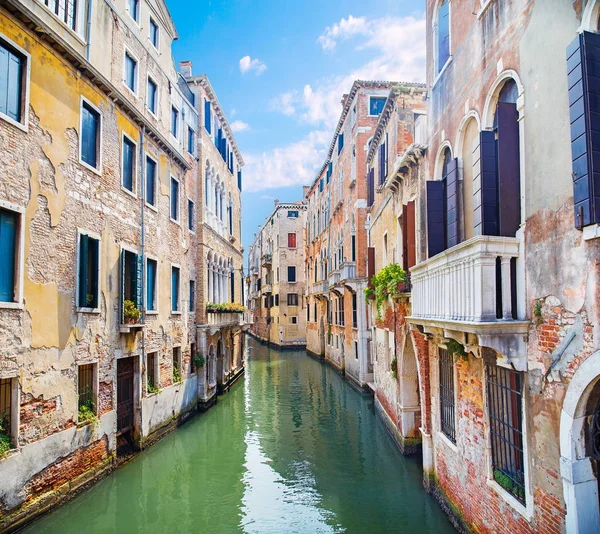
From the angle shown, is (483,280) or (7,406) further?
(7,406)

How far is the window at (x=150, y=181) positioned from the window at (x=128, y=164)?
0.96 m

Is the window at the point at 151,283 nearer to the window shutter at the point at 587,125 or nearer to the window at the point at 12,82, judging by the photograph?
the window at the point at 12,82

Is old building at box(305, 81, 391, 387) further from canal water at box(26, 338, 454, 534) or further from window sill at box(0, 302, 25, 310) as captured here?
window sill at box(0, 302, 25, 310)

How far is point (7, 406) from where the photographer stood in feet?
23.9

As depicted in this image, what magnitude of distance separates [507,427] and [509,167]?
306 cm

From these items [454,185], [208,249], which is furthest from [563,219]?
[208,249]

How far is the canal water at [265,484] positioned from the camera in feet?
26.7

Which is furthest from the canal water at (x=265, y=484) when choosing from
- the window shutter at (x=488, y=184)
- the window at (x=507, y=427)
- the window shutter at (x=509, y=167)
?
the window shutter at (x=509, y=167)

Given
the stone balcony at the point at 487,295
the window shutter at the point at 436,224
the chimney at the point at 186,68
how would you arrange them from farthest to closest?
1. the chimney at the point at 186,68
2. the window shutter at the point at 436,224
3. the stone balcony at the point at 487,295

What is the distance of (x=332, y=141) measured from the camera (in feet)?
93.9

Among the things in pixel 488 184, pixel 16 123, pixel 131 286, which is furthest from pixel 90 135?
pixel 488 184

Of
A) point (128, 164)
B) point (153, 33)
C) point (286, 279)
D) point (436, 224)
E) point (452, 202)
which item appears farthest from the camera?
point (286, 279)

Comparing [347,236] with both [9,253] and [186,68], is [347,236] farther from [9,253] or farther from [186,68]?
[9,253]

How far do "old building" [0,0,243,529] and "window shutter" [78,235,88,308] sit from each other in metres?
0.03
